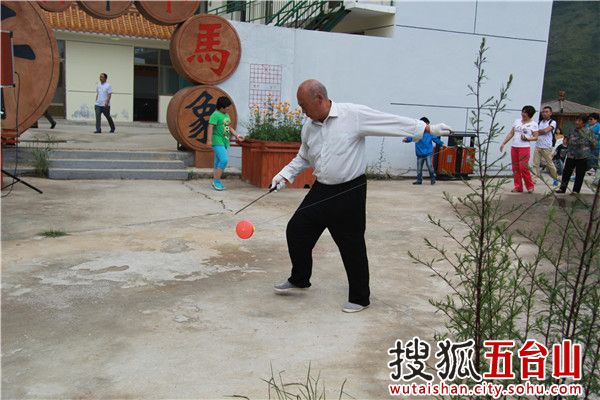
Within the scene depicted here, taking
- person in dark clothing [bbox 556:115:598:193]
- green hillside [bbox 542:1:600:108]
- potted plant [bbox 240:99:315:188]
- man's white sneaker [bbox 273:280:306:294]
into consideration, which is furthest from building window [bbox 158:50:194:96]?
green hillside [bbox 542:1:600:108]

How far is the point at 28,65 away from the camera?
30.3ft

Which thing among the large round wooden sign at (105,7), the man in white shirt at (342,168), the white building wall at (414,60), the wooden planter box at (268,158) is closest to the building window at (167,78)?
the white building wall at (414,60)

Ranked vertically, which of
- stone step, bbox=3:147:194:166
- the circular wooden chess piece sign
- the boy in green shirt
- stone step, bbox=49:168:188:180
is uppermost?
the circular wooden chess piece sign

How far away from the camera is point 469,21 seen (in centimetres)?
1278

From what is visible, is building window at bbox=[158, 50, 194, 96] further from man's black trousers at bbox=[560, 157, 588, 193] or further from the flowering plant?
man's black trousers at bbox=[560, 157, 588, 193]

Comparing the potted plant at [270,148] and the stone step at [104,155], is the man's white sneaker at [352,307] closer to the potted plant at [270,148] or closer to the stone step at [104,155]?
the potted plant at [270,148]

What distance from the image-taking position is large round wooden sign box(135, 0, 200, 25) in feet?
32.3

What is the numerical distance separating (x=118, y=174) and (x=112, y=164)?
0.36 metres

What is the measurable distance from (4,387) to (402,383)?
2.15m

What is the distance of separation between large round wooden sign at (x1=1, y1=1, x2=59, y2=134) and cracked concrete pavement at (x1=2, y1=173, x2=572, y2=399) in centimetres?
247

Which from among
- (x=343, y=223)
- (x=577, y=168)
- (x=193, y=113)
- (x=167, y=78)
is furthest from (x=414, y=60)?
(x=167, y=78)

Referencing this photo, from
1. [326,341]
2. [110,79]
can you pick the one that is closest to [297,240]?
[326,341]

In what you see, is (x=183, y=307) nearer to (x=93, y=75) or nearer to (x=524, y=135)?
(x=524, y=135)

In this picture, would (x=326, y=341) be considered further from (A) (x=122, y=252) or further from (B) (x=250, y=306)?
(A) (x=122, y=252)
